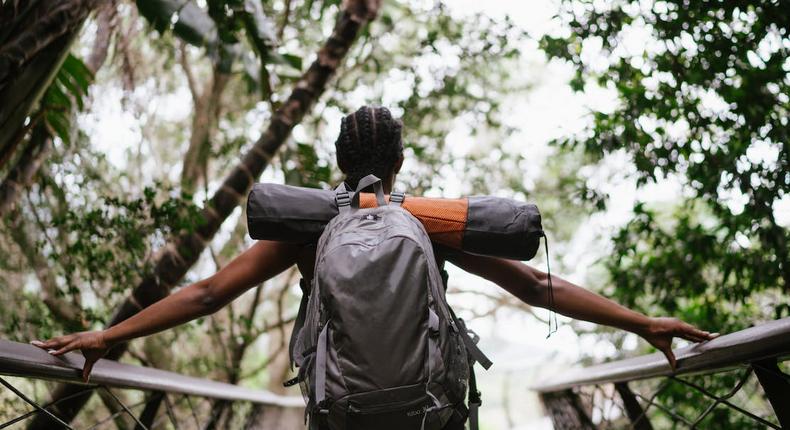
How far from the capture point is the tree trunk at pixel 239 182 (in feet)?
8.55

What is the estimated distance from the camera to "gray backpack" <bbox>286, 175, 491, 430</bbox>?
3.67ft

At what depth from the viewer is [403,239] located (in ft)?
3.97

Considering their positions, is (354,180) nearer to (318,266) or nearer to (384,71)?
(318,266)

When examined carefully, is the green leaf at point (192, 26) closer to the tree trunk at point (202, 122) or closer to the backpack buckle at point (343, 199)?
the backpack buckle at point (343, 199)

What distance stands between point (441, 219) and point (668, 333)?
2.19ft

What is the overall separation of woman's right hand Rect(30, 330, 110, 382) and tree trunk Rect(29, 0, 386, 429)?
A: 1.15 m

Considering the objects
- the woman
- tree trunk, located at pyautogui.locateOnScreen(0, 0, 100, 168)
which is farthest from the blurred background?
the woman

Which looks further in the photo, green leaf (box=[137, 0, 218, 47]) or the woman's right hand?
green leaf (box=[137, 0, 218, 47])

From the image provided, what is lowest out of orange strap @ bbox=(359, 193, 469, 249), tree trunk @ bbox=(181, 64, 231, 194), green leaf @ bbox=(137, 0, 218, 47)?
orange strap @ bbox=(359, 193, 469, 249)

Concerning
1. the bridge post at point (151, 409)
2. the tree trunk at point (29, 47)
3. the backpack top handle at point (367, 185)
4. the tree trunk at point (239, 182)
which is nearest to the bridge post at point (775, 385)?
the backpack top handle at point (367, 185)

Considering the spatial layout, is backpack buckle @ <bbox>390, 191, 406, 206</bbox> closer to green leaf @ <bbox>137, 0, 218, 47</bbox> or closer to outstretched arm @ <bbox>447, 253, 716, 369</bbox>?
outstretched arm @ <bbox>447, 253, 716, 369</bbox>

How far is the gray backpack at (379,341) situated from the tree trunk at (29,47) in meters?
1.19

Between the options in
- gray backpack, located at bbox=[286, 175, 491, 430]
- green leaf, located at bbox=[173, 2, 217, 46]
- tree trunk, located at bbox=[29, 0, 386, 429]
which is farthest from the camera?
tree trunk, located at bbox=[29, 0, 386, 429]

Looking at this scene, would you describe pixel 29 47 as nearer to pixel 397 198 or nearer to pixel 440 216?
pixel 397 198
